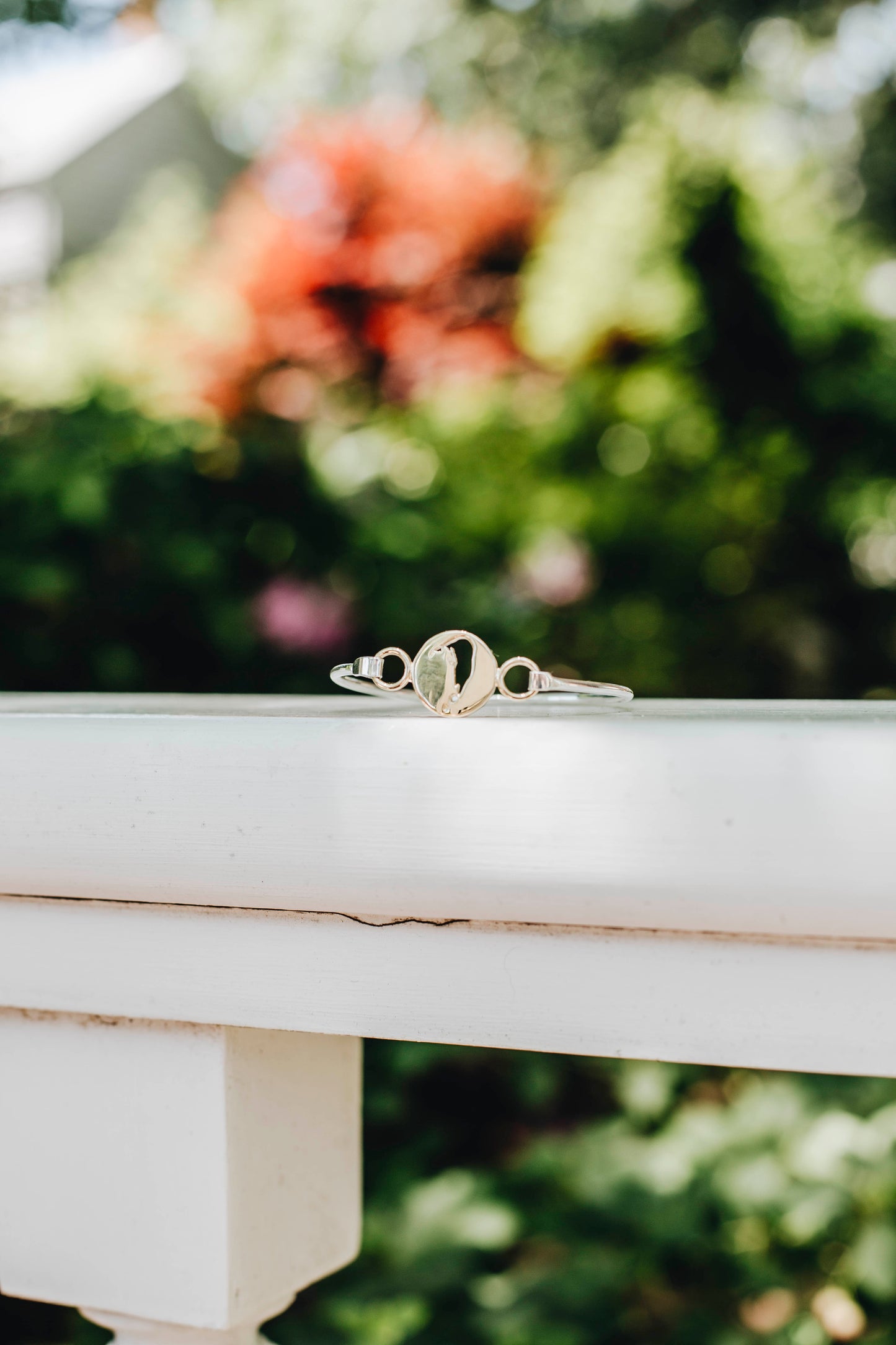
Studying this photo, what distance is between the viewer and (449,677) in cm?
66

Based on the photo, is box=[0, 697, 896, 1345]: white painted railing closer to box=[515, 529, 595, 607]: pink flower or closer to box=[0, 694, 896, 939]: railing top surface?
box=[0, 694, 896, 939]: railing top surface

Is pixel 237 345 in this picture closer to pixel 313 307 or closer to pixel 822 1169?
pixel 313 307

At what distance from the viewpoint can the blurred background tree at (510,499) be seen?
1462mm

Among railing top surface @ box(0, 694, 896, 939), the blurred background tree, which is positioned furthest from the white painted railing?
the blurred background tree

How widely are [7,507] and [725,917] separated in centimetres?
221

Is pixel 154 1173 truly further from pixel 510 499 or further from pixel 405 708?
pixel 510 499

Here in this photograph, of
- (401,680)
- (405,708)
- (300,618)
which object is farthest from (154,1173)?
(300,618)

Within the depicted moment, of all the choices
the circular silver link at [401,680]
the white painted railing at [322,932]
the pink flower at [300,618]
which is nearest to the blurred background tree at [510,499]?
the pink flower at [300,618]

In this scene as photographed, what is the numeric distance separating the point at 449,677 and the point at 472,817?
0.28 meters

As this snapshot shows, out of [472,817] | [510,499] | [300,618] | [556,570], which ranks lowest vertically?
[472,817]

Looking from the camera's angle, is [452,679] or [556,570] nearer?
[452,679]

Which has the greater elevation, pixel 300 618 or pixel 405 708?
pixel 300 618

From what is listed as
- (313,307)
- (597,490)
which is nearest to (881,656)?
(597,490)

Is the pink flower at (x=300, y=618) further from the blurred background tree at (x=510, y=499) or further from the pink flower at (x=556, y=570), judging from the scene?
the pink flower at (x=556, y=570)
